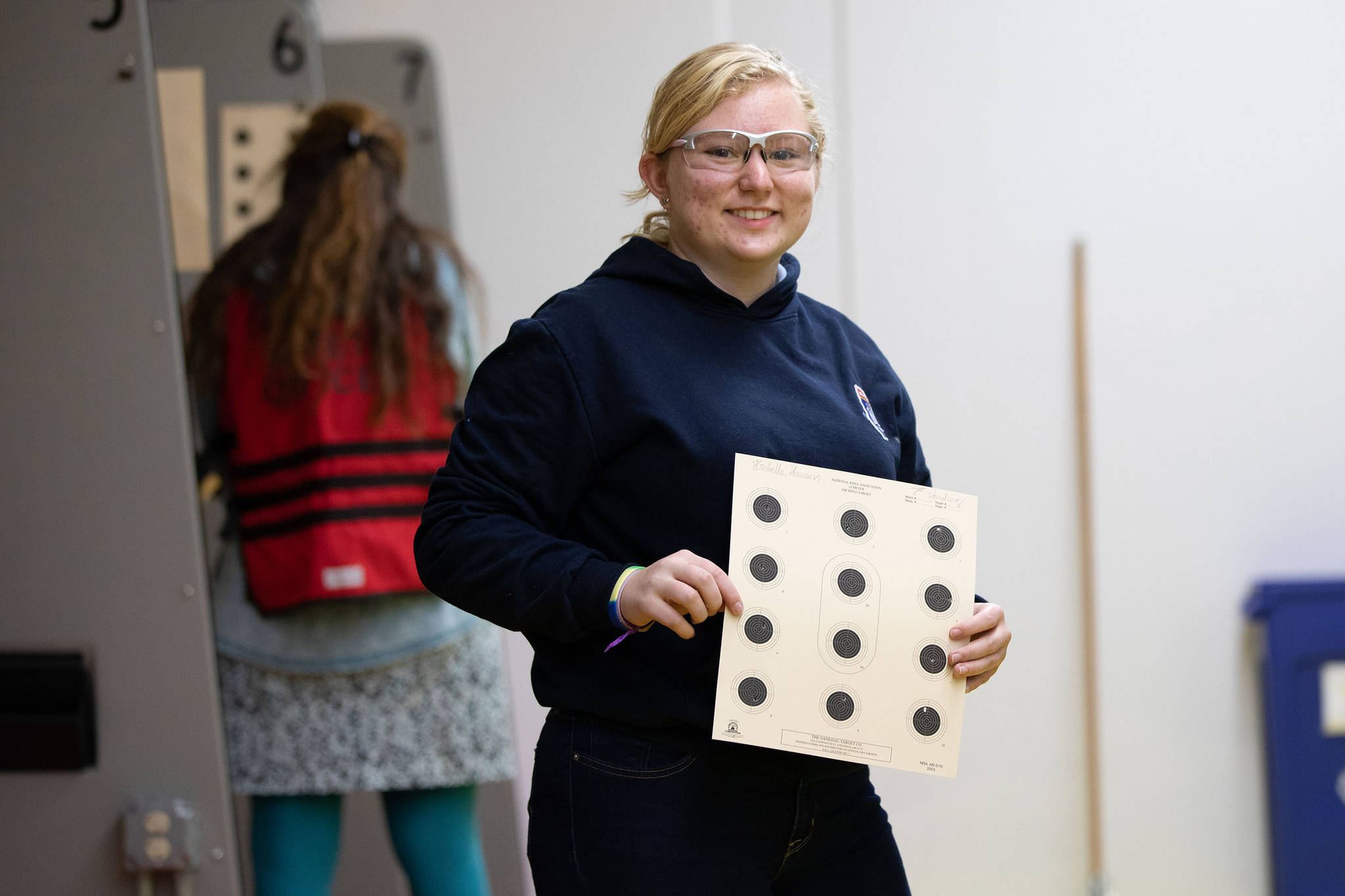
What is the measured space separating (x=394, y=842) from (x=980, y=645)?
1259 mm

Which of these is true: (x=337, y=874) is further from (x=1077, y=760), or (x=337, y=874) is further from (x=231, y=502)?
(x=1077, y=760)

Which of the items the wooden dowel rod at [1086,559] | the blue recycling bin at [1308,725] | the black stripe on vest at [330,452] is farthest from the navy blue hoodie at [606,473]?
the blue recycling bin at [1308,725]

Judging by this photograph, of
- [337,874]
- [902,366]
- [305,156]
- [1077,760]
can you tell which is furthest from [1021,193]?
[337,874]

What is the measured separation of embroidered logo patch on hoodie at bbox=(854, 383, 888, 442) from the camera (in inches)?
45.0

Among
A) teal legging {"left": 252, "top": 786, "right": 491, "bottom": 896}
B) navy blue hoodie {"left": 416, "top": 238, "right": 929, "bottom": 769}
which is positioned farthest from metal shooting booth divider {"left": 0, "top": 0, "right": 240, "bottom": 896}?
navy blue hoodie {"left": 416, "top": 238, "right": 929, "bottom": 769}

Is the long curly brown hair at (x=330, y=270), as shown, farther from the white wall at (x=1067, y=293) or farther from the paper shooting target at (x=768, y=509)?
the paper shooting target at (x=768, y=509)

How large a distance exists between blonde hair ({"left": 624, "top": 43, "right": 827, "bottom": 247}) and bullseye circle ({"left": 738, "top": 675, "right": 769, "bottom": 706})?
0.45 meters

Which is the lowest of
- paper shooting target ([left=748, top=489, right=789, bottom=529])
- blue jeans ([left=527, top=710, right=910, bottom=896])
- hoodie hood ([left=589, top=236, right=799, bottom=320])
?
blue jeans ([left=527, top=710, right=910, bottom=896])

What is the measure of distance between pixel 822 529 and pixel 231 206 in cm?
174

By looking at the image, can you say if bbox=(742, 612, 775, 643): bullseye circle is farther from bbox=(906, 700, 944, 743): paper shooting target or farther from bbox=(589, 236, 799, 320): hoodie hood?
bbox=(589, 236, 799, 320): hoodie hood

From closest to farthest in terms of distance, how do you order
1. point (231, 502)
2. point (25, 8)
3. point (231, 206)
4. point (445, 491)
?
point (445, 491) < point (25, 8) < point (231, 502) < point (231, 206)

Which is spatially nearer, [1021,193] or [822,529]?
[822,529]

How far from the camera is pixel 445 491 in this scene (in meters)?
1.01

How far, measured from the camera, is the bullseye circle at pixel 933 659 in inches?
41.4
